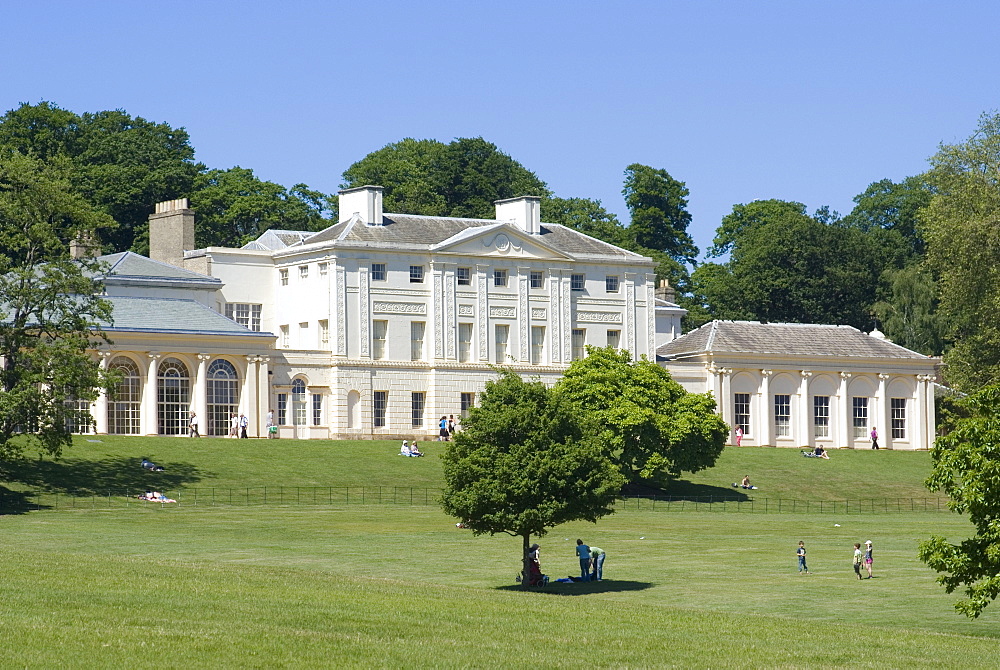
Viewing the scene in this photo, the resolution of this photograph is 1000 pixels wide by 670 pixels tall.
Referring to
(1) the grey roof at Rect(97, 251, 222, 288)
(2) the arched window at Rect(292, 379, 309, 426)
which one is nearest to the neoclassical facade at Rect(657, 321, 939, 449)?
(2) the arched window at Rect(292, 379, 309, 426)

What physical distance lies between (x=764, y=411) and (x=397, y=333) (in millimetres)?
20871

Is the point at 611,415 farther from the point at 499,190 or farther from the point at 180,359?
the point at 499,190

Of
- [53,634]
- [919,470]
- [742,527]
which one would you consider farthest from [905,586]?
[919,470]

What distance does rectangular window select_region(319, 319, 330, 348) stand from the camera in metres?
91.7

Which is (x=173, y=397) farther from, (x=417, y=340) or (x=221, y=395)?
(x=417, y=340)

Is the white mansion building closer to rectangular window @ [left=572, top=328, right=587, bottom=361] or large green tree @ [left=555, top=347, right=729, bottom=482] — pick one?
rectangular window @ [left=572, top=328, right=587, bottom=361]

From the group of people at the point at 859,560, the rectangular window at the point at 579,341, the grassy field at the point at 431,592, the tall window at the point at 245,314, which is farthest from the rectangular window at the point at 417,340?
the group of people at the point at 859,560

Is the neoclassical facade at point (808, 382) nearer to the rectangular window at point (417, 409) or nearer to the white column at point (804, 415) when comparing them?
the white column at point (804, 415)

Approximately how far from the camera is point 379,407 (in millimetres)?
91938

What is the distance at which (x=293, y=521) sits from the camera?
59.5m

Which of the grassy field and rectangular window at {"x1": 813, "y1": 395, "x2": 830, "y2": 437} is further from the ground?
rectangular window at {"x1": 813, "y1": 395, "x2": 830, "y2": 437}

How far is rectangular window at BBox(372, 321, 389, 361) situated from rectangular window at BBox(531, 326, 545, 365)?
8.17 metres

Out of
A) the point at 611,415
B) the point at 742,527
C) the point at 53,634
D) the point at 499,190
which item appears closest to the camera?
the point at 53,634

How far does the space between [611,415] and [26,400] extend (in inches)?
921
